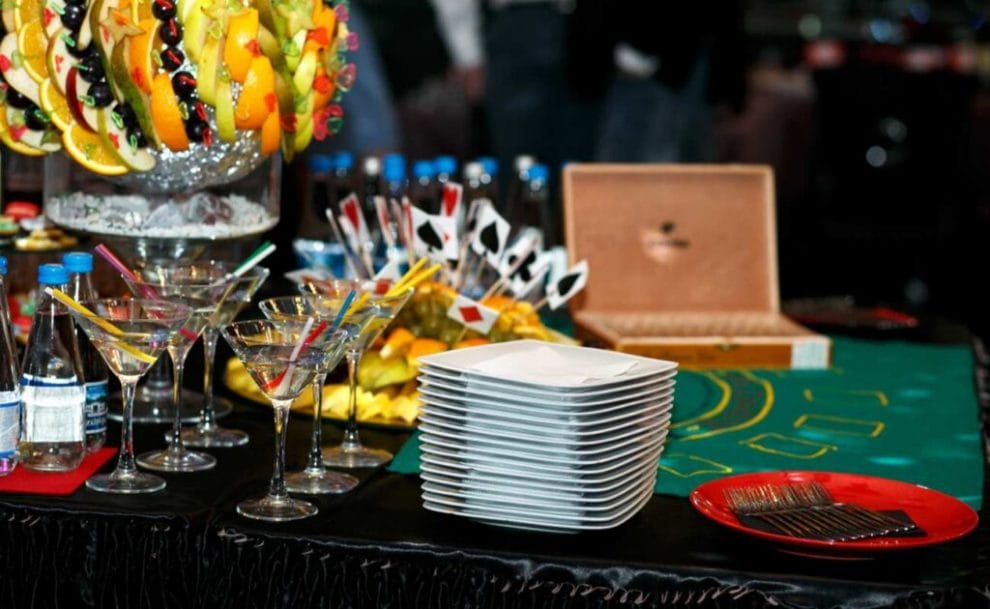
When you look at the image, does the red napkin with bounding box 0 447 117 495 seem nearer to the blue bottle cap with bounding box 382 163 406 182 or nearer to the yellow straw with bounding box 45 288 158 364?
the yellow straw with bounding box 45 288 158 364

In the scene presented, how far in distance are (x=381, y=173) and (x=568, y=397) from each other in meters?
1.51

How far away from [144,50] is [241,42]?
11 cm

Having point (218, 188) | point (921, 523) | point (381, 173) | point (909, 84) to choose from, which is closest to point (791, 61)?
point (909, 84)

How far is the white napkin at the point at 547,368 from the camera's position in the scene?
1.37 meters

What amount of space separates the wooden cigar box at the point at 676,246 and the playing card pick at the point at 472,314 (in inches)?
23.0

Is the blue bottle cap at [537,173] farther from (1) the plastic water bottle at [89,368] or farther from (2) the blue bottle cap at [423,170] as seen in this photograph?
(1) the plastic water bottle at [89,368]

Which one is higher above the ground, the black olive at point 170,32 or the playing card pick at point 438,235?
the black olive at point 170,32

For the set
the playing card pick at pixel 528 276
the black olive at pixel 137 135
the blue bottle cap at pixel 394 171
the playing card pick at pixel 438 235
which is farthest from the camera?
the blue bottle cap at pixel 394 171

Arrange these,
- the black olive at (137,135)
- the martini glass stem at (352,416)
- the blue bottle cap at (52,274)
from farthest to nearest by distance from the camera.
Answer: the black olive at (137,135) → the martini glass stem at (352,416) → the blue bottle cap at (52,274)

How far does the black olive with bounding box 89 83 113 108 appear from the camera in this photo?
171 cm

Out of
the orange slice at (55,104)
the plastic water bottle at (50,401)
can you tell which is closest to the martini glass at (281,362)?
the plastic water bottle at (50,401)

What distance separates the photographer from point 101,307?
1.46 m

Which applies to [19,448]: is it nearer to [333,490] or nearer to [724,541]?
[333,490]

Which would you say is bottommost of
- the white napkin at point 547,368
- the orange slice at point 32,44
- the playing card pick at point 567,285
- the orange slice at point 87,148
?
the white napkin at point 547,368
